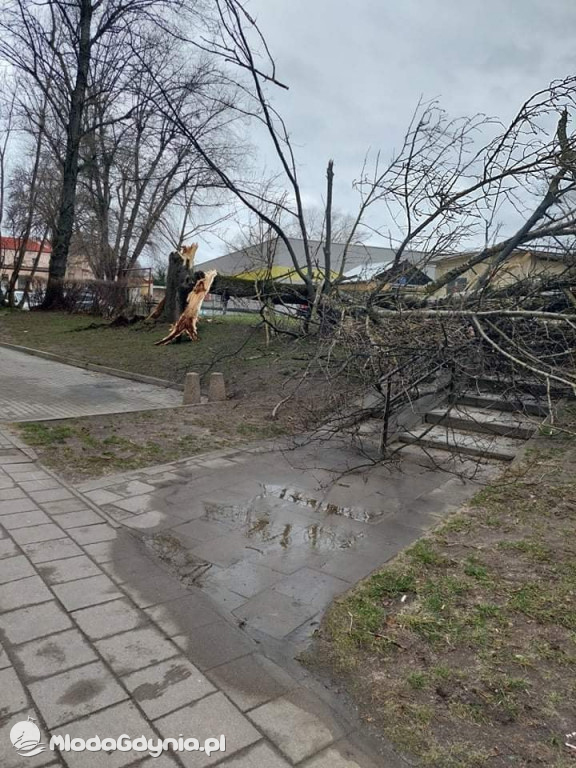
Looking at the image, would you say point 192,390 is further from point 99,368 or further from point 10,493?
point 99,368

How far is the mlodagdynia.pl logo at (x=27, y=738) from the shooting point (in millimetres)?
1739

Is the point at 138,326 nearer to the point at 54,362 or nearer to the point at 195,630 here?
the point at 54,362

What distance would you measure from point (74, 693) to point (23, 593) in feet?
2.86

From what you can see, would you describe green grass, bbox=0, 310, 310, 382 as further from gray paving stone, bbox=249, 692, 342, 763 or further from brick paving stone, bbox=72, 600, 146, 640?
gray paving stone, bbox=249, 692, 342, 763

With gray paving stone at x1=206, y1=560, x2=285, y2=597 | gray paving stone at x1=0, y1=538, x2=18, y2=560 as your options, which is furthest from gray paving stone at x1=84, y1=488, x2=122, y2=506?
gray paving stone at x1=206, y1=560, x2=285, y2=597

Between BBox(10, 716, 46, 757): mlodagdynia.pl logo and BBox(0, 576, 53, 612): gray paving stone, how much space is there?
2.69 ft

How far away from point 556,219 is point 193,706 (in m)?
5.37

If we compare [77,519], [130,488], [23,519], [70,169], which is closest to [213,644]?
[77,519]

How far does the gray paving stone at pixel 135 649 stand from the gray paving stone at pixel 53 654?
73 millimetres

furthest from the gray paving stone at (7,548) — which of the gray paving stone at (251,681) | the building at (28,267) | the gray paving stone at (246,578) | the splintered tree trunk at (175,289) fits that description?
the building at (28,267)

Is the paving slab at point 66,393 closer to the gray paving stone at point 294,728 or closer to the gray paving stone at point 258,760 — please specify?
the gray paving stone at point 294,728

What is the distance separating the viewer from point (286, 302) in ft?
26.7

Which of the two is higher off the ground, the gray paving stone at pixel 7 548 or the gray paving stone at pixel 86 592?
the gray paving stone at pixel 86 592

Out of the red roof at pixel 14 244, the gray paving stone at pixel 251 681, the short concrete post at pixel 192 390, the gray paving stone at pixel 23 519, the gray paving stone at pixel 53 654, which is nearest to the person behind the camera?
the gray paving stone at pixel 251 681
